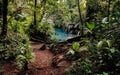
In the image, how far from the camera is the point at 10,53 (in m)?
8.27

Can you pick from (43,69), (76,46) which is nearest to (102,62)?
(76,46)

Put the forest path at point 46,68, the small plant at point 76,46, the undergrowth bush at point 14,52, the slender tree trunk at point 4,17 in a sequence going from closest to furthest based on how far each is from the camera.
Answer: the undergrowth bush at point 14,52 < the forest path at point 46,68 < the small plant at point 76,46 < the slender tree trunk at point 4,17

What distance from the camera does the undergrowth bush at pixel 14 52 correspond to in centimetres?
760

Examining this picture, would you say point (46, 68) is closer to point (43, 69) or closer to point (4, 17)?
point (43, 69)

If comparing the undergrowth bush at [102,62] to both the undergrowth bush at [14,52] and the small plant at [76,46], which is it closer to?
the small plant at [76,46]

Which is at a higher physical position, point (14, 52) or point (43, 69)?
point (14, 52)

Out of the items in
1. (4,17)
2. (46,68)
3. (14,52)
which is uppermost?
(4,17)

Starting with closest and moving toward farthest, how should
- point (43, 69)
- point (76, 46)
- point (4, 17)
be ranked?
point (76, 46) < point (43, 69) < point (4, 17)

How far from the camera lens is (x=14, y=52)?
27.1 ft

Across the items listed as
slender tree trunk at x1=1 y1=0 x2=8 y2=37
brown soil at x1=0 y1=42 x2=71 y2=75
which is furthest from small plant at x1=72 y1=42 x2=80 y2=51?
slender tree trunk at x1=1 y1=0 x2=8 y2=37

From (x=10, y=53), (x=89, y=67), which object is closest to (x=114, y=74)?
(x=89, y=67)

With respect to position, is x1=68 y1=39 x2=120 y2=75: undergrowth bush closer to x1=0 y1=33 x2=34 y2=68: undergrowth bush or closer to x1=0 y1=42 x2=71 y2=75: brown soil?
x1=0 y1=42 x2=71 y2=75: brown soil

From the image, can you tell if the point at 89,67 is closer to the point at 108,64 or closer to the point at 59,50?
the point at 108,64

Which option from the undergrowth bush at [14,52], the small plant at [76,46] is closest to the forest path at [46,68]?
the undergrowth bush at [14,52]
